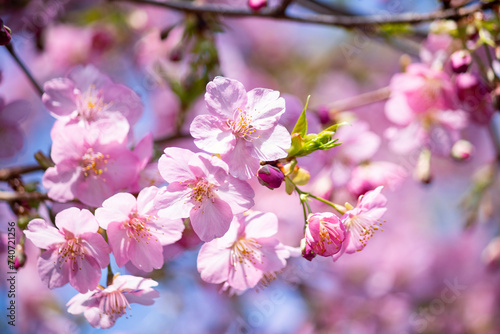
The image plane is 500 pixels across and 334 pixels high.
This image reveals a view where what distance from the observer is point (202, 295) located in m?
3.46

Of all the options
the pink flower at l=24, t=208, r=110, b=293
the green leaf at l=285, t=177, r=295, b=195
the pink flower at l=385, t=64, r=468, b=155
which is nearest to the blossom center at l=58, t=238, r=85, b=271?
the pink flower at l=24, t=208, r=110, b=293

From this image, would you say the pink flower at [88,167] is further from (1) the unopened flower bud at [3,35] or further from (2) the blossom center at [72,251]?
(1) the unopened flower bud at [3,35]

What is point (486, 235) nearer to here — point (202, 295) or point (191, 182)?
point (202, 295)

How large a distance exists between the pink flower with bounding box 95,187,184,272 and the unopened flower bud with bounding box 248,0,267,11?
78 centimetres

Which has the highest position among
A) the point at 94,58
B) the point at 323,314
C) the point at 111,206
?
the point at 111,206

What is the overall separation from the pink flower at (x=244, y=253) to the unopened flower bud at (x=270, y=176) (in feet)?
0.58

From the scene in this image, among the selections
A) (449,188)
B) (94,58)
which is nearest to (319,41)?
(449,188)

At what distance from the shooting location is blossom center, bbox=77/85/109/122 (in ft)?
4.52

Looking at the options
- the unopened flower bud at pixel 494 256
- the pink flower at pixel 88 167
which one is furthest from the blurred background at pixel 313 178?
the pink flower at pixel 88 167

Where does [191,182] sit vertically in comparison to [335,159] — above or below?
above

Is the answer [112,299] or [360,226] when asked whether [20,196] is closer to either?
[112,299]

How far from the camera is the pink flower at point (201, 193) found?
109 cm

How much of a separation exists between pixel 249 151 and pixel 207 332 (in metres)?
2.75

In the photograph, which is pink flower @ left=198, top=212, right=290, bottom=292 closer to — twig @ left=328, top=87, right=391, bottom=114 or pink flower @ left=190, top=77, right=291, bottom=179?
pink flower @ left=190, top=77, right=291, bottom=179
